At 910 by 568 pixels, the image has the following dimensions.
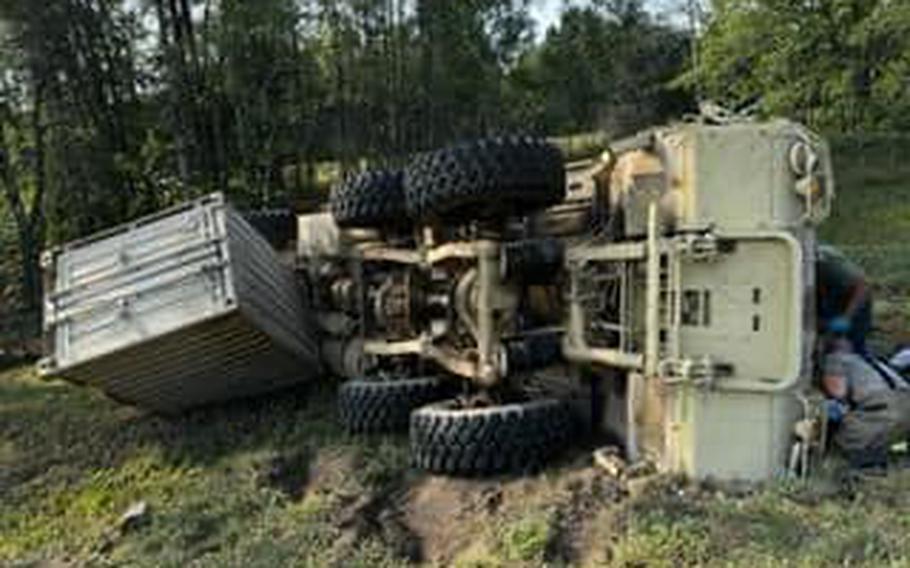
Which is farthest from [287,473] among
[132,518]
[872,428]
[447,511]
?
[872,428]

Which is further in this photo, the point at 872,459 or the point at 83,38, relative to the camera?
the point at 83,38

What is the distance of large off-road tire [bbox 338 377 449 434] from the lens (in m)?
6.02

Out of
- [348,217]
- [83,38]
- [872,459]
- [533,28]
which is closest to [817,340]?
[872,459]

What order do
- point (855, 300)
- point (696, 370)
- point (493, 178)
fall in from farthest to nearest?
point (855, 300), point (493, 178), point (696, 370)

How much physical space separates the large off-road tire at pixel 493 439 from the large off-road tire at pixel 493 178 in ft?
3.51

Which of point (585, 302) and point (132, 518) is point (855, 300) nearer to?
point (585, 302)

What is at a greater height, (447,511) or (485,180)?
(485,180)

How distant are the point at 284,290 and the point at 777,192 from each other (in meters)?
3.77

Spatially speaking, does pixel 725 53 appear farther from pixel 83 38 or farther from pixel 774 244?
pixel 774 244

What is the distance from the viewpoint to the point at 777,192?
4469mm

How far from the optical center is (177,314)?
6.12 m

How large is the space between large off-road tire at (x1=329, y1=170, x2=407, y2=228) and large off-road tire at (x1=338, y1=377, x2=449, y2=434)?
108cm

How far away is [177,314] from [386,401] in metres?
1.38

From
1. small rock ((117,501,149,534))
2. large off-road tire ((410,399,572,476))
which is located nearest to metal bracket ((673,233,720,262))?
large off-road tire ((410,399,572,476))
